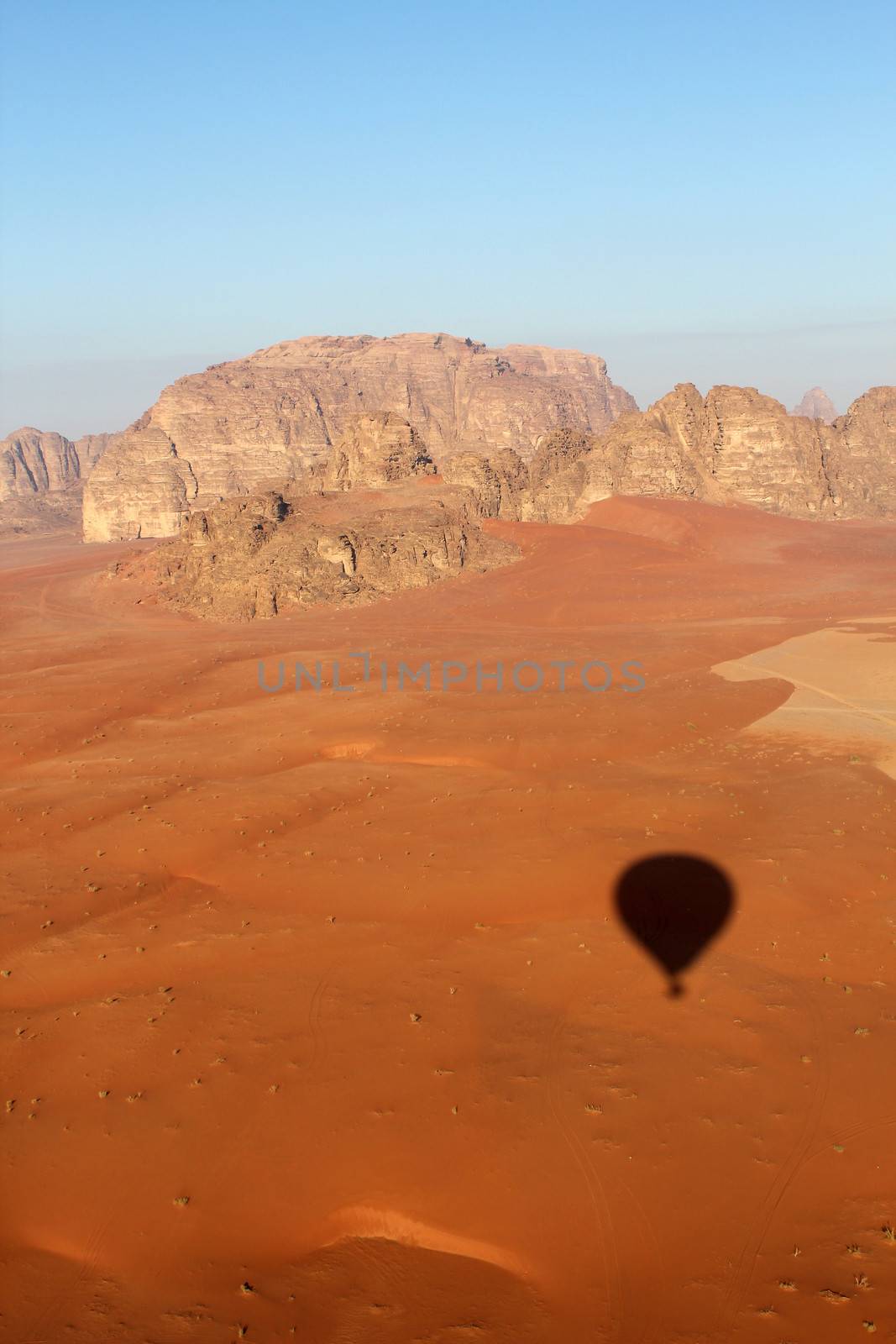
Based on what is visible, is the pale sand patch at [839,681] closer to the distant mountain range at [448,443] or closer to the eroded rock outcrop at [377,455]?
the distant mountain range at [448,443]

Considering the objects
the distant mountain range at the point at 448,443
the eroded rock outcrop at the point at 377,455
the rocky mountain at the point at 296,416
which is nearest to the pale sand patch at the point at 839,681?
the distant mountain range at the point at 448,443

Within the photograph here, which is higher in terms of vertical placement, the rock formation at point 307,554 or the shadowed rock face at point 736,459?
the shadowed rock face at point 736,459

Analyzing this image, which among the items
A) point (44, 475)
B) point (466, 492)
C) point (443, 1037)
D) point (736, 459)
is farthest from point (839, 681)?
point (44, 475)

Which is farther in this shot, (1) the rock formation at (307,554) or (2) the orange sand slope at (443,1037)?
(1) the rock formation at (307,554)

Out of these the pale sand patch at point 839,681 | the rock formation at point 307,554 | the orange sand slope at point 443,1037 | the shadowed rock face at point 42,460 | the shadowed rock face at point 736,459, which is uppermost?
the shadowed rock face at point 42,460

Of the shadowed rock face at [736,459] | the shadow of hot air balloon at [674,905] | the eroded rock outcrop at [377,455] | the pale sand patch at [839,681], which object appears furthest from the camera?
the shadowed rock face at [736,459]

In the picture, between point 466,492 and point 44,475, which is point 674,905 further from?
point 44,475
